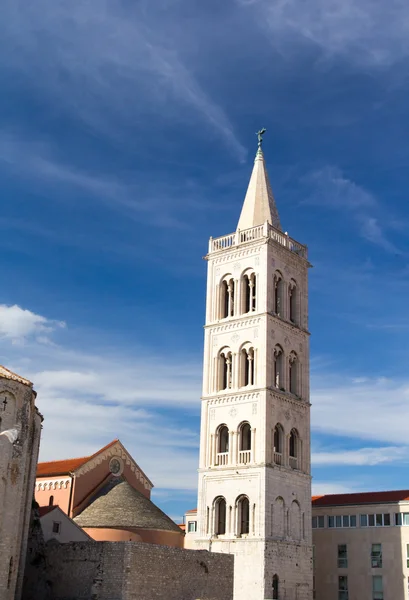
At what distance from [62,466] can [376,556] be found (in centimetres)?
2501

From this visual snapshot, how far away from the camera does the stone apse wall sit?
4197 cm

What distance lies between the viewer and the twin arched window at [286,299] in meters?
59.9

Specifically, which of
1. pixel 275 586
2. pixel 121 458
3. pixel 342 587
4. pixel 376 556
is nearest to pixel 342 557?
pixel 342 587

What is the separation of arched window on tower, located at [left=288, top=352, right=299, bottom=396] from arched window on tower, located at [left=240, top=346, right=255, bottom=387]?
3.40 m

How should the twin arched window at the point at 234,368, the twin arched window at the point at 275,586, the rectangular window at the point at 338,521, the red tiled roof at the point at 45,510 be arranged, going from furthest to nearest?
the rectangular window at the point at 338,521 → the twin arched window at the point at 234,368 → the twin arched window at the point at 275,586 → the red tiled roof at the point at 45,510

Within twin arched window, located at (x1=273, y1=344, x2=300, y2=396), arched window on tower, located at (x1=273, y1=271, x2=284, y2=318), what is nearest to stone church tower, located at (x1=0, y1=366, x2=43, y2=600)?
twin arched window, located at (x1=273, y1=344, x2=300, y2=396)

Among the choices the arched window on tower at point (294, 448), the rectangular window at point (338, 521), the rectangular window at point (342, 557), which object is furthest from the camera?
the rectangular window at point (338, 521)

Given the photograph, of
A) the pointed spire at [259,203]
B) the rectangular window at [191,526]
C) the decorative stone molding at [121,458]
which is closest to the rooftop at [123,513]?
the decorative stone molding at [121,458]

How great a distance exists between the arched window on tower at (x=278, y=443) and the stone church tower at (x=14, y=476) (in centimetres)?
1876

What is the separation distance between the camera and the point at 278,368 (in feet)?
192

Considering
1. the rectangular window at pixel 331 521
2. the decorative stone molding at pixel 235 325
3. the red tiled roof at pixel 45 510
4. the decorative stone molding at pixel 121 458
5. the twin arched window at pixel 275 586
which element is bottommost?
the twin arched window at pixel 275 586

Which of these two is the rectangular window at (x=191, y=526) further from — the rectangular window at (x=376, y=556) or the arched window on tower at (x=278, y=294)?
the arched window on tower at (x=278, y=294)

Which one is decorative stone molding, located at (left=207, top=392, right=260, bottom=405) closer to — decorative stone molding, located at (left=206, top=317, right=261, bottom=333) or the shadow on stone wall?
decorative stone molding, located at (left=206, top=317, right=261, bottom=333)

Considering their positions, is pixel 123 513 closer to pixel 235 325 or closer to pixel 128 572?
pixel 128 572
